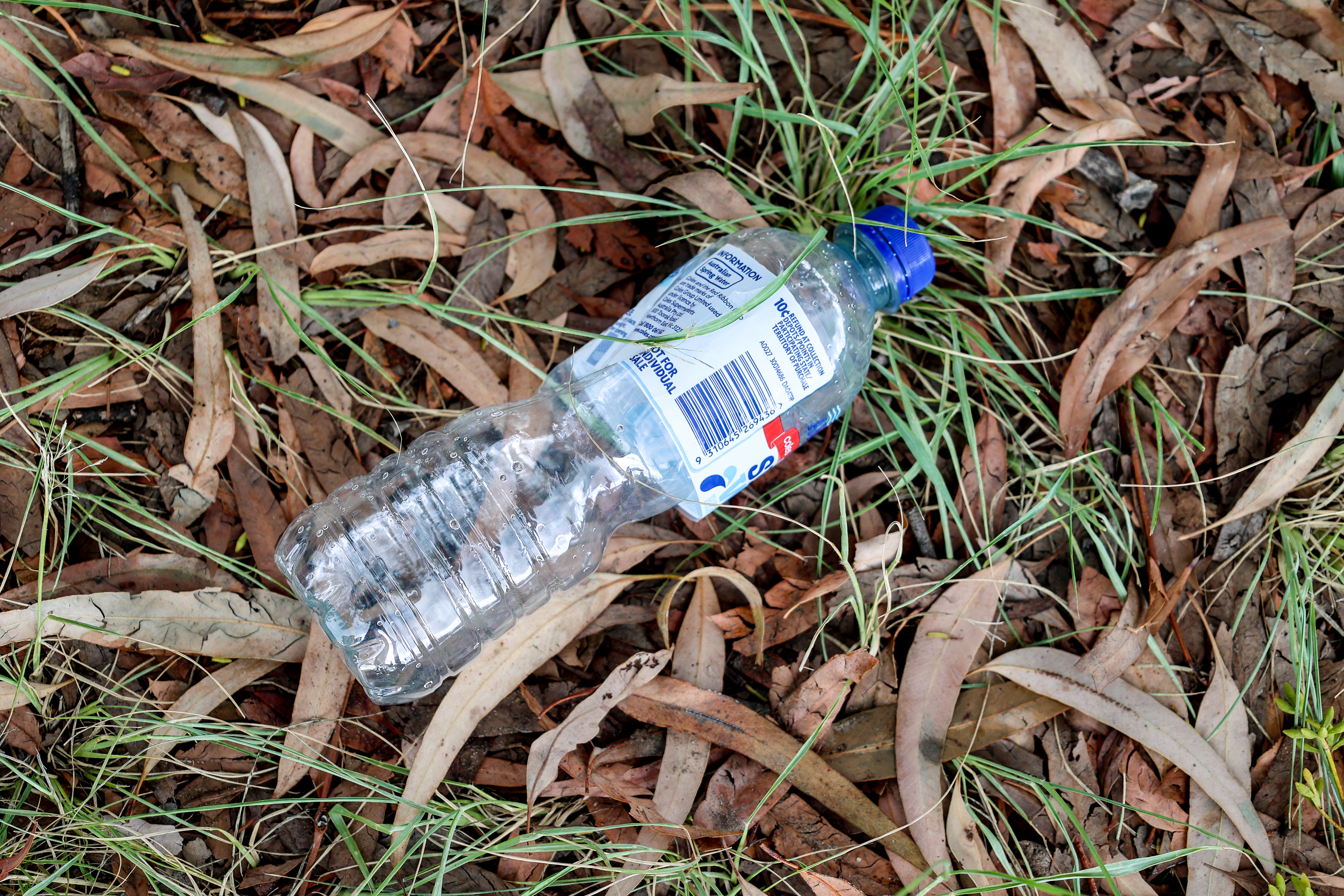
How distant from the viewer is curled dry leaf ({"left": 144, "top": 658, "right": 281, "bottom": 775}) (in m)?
1.65

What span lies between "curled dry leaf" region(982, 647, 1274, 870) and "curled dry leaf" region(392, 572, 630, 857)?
88 cm

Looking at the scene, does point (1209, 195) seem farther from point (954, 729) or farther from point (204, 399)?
point (204, 399)

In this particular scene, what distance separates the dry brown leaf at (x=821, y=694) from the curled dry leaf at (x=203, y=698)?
110 cm

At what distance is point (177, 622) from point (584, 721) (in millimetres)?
870

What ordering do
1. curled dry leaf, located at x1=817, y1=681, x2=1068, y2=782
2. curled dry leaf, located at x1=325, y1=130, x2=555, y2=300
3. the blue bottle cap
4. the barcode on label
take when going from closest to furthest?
the barcode on label → the blue bottle cap → curled dry leaf, located at x1=817, y1=681, x2=1068, y2=782 → curled dry leaf, located at x1=325, y1=130, x2=555, y2=300

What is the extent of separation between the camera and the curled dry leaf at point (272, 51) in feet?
5.64

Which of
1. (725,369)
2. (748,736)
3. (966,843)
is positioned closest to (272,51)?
(725,369)

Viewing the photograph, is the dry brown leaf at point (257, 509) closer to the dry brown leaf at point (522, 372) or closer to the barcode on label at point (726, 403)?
the dry brown leaf at point (522, 372)

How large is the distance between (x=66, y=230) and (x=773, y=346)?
5.14 feet

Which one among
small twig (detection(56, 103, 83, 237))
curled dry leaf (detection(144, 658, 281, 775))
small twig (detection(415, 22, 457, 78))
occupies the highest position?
small twig (detection(56, 103, 83, 237))

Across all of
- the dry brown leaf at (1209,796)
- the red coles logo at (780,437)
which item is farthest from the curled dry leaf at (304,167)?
the dry brown leaf at (1209,796)

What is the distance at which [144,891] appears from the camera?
5.38ft

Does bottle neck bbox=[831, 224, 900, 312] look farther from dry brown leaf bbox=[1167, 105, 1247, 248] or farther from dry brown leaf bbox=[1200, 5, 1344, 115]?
dry brown leaf bbox=[1200, 5, 1344, 115]

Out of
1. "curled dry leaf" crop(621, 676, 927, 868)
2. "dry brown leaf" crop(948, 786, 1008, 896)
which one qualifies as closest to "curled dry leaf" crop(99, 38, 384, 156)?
"curled dry leaf" crop(621, 676, 927, 868)
